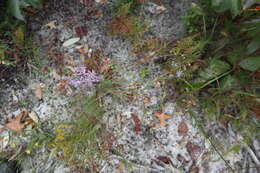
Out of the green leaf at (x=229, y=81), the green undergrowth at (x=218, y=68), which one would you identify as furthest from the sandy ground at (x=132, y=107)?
the green leaf at (x=229, y=81)

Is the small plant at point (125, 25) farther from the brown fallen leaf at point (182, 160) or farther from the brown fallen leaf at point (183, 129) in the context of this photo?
the brown fallen leaf at point (182, 160)

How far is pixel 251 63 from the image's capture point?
51.7 inches

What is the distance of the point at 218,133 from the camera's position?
1.59 metres

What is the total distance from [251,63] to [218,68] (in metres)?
0.21

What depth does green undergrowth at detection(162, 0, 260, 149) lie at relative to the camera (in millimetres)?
1457

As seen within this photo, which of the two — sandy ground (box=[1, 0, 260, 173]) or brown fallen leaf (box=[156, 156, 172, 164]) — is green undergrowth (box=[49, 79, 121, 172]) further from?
brown fallen leaf (box=[156, 156, 172, 164])

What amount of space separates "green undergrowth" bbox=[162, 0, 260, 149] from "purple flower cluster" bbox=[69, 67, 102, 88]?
55 centimetres

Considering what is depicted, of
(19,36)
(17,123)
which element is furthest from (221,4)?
(17,123)

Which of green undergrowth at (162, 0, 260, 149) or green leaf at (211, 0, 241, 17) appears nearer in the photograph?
green leaf at (211, 0, 241, 17)

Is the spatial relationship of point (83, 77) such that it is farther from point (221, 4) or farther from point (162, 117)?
point (221, 4)

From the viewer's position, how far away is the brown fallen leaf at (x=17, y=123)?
1.59 metres

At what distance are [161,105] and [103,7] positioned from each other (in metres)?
0.92

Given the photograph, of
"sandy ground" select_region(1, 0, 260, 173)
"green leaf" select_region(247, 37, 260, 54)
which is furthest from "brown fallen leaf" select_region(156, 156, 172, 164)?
"green leaf" select_region(247, 37, 260, 54)

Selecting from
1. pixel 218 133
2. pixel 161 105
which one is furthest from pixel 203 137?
pixel 161 105
